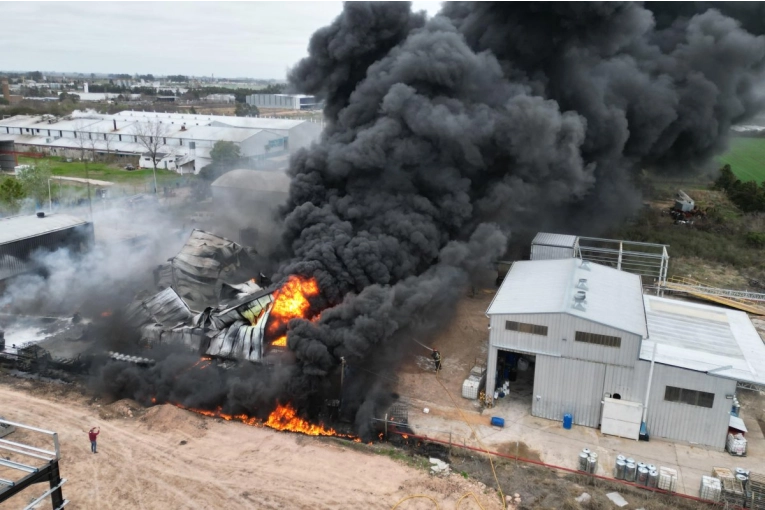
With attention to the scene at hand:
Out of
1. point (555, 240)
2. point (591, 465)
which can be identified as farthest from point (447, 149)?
point (591, 465)

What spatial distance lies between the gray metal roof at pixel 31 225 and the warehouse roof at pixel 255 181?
13605mm

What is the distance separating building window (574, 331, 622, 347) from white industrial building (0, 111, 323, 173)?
49545 mm

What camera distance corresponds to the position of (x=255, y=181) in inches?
1854

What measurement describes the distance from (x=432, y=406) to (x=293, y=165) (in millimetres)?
15105

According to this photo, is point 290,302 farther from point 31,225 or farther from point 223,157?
point 223,157

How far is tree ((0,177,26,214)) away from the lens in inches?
1709

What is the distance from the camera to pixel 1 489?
1081 centimetres

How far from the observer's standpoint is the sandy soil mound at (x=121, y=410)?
71.1 ft

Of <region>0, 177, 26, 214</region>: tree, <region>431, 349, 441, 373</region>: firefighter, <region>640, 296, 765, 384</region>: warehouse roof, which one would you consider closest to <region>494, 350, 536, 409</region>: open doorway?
<region>431, 349, 441, 373</region>: firefighter

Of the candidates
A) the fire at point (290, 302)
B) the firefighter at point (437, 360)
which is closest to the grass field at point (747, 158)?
the firefighter at point (437, 360)

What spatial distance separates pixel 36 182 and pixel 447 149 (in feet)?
114

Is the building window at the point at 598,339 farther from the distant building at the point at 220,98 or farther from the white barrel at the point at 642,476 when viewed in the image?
the distant building at the point at 220,98

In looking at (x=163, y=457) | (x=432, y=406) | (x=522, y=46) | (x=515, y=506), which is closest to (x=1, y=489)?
(x=163, y=457)

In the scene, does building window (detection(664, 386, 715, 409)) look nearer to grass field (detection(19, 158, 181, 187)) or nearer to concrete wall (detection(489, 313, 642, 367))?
concrete wall (detection(489, 313, 642, 367))
